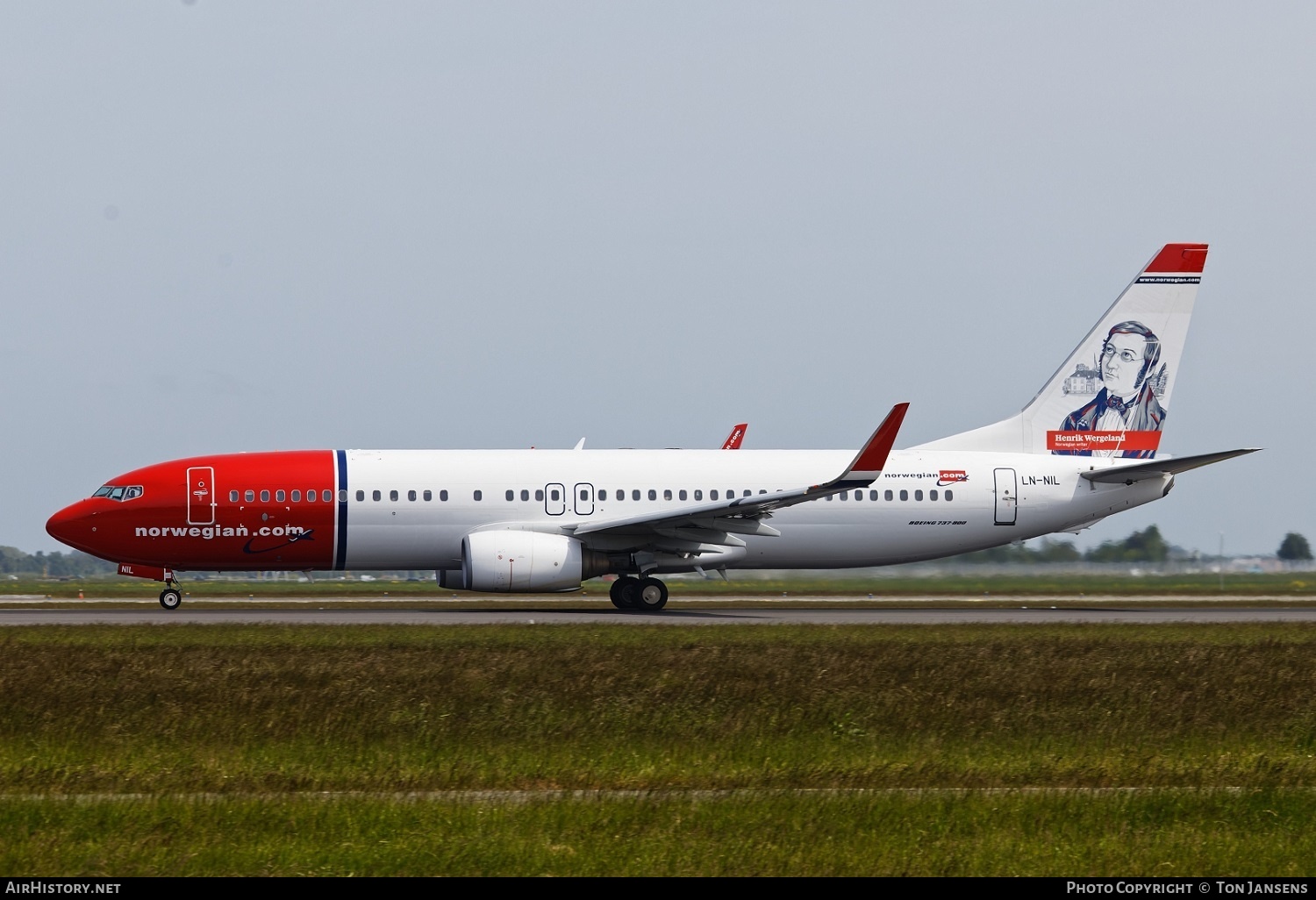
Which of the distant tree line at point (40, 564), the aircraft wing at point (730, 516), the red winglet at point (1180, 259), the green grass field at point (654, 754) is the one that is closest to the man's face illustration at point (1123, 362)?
the red winglet at point (1180, 259)

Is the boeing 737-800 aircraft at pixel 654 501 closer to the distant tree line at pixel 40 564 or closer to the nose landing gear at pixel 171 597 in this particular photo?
the nose landing gear at pixel 171 597

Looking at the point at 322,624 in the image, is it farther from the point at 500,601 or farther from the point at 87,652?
the point at 500,601

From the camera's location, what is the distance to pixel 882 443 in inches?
1230

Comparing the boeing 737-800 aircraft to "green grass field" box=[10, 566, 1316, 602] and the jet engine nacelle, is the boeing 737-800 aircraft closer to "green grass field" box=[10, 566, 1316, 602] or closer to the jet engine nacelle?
the jet engine nacelle

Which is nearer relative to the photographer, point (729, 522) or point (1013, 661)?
point (1013, 661)

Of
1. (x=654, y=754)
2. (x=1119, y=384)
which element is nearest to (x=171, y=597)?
(x=1119, y=384)

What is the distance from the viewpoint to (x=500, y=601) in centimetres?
3916

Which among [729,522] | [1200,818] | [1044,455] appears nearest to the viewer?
[1200,818]

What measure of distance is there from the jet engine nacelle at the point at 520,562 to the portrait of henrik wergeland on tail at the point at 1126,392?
13.3m

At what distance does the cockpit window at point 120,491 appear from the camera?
33.2m

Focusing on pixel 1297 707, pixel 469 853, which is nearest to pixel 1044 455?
pixel 1297 707

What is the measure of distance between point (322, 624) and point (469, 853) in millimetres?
18754

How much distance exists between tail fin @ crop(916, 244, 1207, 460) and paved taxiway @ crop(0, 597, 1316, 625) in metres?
4.22

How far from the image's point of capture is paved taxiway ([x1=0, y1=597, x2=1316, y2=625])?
97.1 feet
